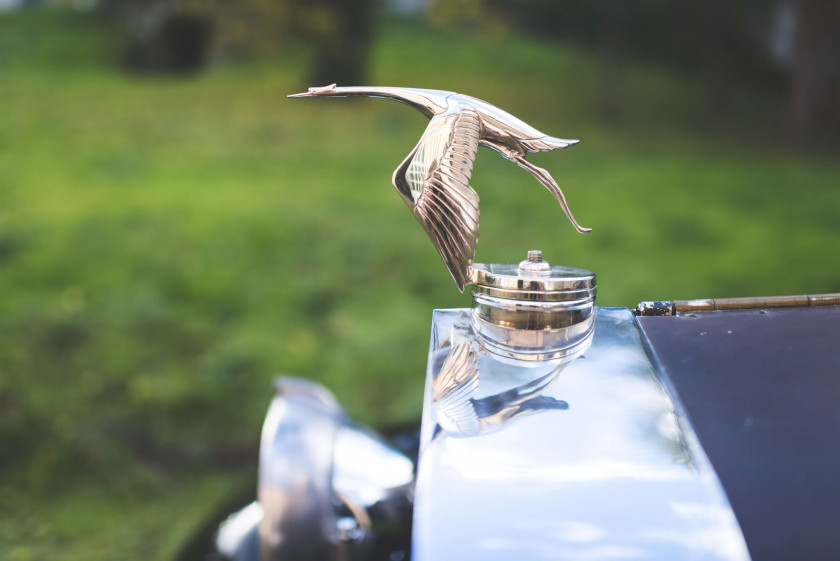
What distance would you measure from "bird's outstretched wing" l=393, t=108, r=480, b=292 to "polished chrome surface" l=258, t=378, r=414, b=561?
A: 42cm

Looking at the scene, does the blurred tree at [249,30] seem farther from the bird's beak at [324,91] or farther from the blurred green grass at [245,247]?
the bird's beak at [324,91]

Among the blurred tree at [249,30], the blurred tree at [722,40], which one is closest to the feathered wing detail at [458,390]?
the blurred tree at [249,30]

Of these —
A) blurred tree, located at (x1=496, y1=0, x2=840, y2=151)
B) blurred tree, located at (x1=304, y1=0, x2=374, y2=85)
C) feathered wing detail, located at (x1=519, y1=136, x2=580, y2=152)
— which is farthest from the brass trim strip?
blurred tree, located at (x1=496, y1=0, x2=840, y2=151)

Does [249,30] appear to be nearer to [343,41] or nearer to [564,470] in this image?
[343,41]

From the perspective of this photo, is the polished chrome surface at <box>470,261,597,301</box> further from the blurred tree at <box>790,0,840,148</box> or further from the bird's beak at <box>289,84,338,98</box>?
the blurred tree at <box>790,0,840,148</box>

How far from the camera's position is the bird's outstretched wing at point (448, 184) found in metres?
1.14

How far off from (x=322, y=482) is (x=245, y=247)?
3.76 metres

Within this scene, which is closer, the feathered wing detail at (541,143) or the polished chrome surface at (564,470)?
the polished chrome surface at (564,470)

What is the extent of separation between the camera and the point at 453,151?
113cm

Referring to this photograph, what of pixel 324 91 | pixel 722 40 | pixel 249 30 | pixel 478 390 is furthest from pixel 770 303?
pixel 722 40

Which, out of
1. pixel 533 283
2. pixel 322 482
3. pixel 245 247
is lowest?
pixel 245 247

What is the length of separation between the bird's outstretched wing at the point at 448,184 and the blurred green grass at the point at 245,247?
42.5 inches

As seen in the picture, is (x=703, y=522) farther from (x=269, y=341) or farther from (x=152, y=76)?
(x=152, y=76)

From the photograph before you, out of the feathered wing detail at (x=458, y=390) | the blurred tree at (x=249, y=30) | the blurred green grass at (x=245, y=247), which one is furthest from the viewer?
the blurred tree at (x=249, y=30)
